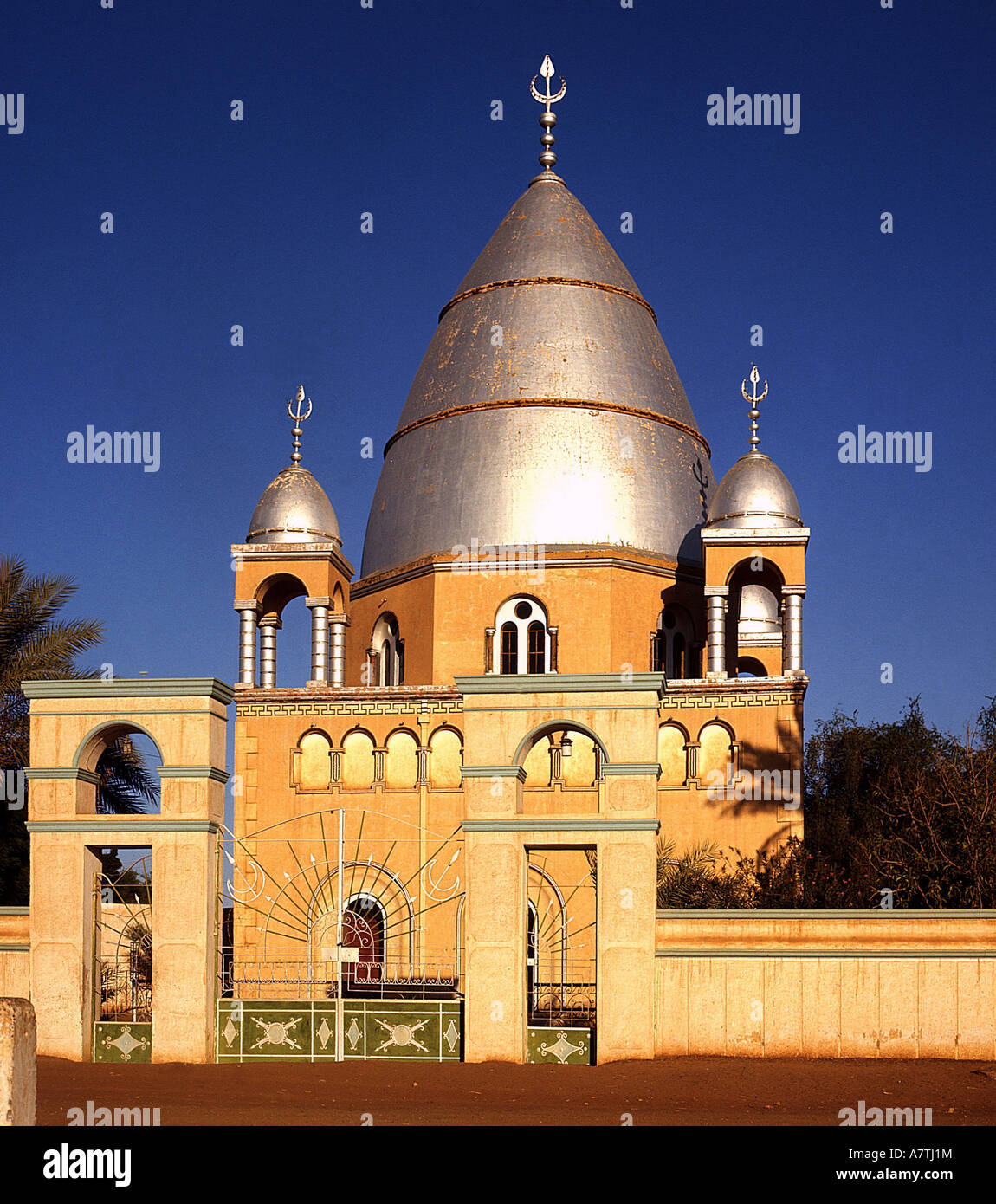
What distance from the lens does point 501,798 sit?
13.5 meters

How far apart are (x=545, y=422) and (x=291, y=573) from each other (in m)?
5.13

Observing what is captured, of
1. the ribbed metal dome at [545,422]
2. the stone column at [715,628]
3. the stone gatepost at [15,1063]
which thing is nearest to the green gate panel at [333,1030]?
the stone gatepost at [15,1063]

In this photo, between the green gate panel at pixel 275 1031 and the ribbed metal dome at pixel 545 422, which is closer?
the green gate panel at pixel 275 1031

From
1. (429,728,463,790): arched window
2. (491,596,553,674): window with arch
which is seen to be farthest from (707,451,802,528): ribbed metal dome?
(429,728,463,790): arched window

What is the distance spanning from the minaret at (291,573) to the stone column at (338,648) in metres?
0.02

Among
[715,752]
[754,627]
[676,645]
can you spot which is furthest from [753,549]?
[754,627]

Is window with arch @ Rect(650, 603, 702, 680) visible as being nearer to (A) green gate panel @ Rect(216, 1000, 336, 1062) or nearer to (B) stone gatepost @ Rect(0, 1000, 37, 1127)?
(A) green gate panel @ Rect(216, 1000, 336, 1062)

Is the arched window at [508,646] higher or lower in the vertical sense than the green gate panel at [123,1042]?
higher

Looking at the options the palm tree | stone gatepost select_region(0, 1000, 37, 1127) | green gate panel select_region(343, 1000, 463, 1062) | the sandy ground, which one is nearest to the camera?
stone gatepost select_region(0, 1000, 37, 1127)

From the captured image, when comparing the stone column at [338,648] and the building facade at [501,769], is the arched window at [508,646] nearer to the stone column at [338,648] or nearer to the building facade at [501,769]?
the building facade at [501,769]

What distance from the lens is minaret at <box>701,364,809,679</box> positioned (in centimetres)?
2391

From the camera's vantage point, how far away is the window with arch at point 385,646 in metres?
26.2

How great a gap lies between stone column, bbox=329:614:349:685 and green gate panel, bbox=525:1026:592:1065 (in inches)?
524

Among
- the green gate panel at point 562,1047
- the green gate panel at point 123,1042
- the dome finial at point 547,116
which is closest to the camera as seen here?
the green gate panel at point 562,1047
